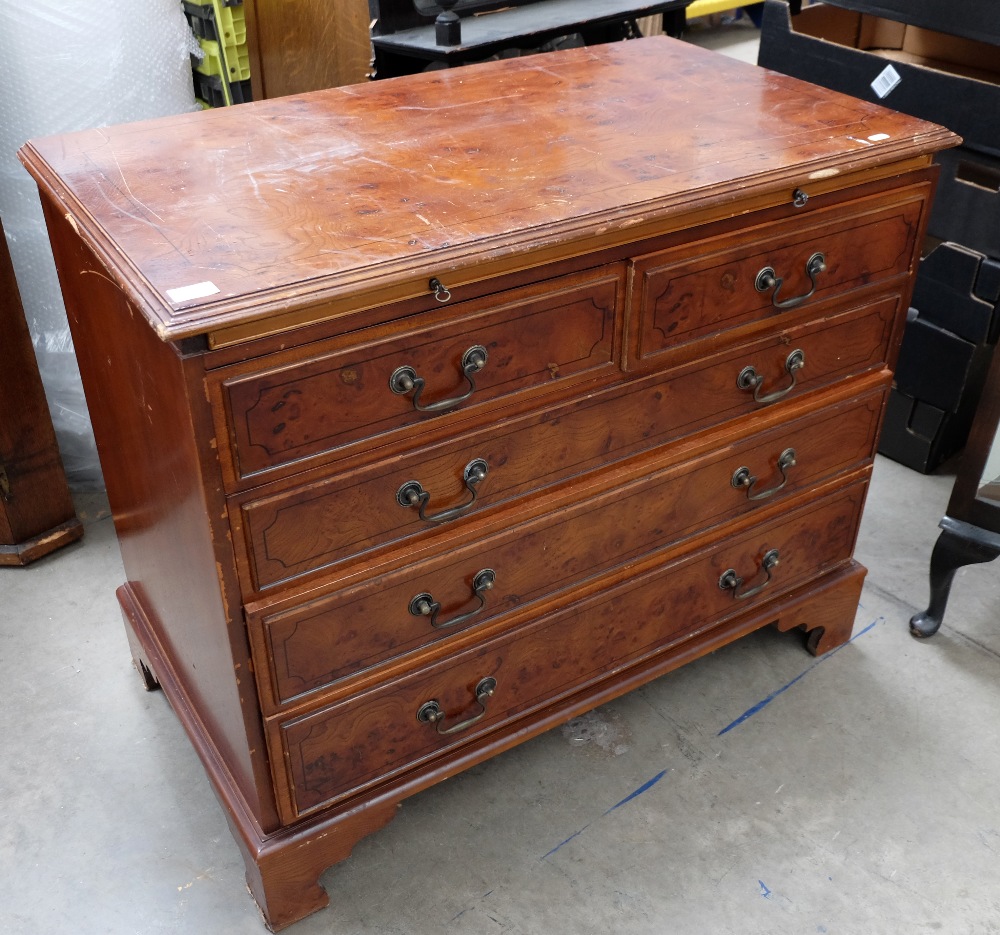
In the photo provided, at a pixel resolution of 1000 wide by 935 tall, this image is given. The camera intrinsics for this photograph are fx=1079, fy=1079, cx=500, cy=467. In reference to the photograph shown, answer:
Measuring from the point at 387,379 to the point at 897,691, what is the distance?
1.35m

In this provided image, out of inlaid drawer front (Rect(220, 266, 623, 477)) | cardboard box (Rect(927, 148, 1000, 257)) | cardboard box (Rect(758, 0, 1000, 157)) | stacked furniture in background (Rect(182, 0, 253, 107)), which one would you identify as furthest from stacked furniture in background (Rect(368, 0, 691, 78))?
inlaid drawer front (Rect(220, 266, 623, 477))

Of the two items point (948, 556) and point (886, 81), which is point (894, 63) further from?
point (948, 556)

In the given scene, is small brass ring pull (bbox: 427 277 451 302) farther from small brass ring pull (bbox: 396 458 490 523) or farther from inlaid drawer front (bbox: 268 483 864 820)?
inlaid drawer front (bbox: 268 483 864 820)

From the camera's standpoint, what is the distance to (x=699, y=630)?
6.54ft

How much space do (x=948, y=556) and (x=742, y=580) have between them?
18.6 inches

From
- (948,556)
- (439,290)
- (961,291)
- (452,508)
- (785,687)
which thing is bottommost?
(785,687)

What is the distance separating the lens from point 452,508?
151 centimetres

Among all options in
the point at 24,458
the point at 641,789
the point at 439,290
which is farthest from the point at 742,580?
the point at 24,458

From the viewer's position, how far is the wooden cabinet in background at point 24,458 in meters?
2.22

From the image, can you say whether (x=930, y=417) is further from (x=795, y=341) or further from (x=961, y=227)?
(x=795, y=341)

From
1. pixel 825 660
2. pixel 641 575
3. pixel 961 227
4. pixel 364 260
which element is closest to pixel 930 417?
pixel 961 227

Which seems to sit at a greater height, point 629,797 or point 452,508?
point 452,508

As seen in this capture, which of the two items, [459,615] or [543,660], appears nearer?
[459,615]

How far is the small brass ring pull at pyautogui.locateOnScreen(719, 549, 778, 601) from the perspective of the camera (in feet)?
6.40
